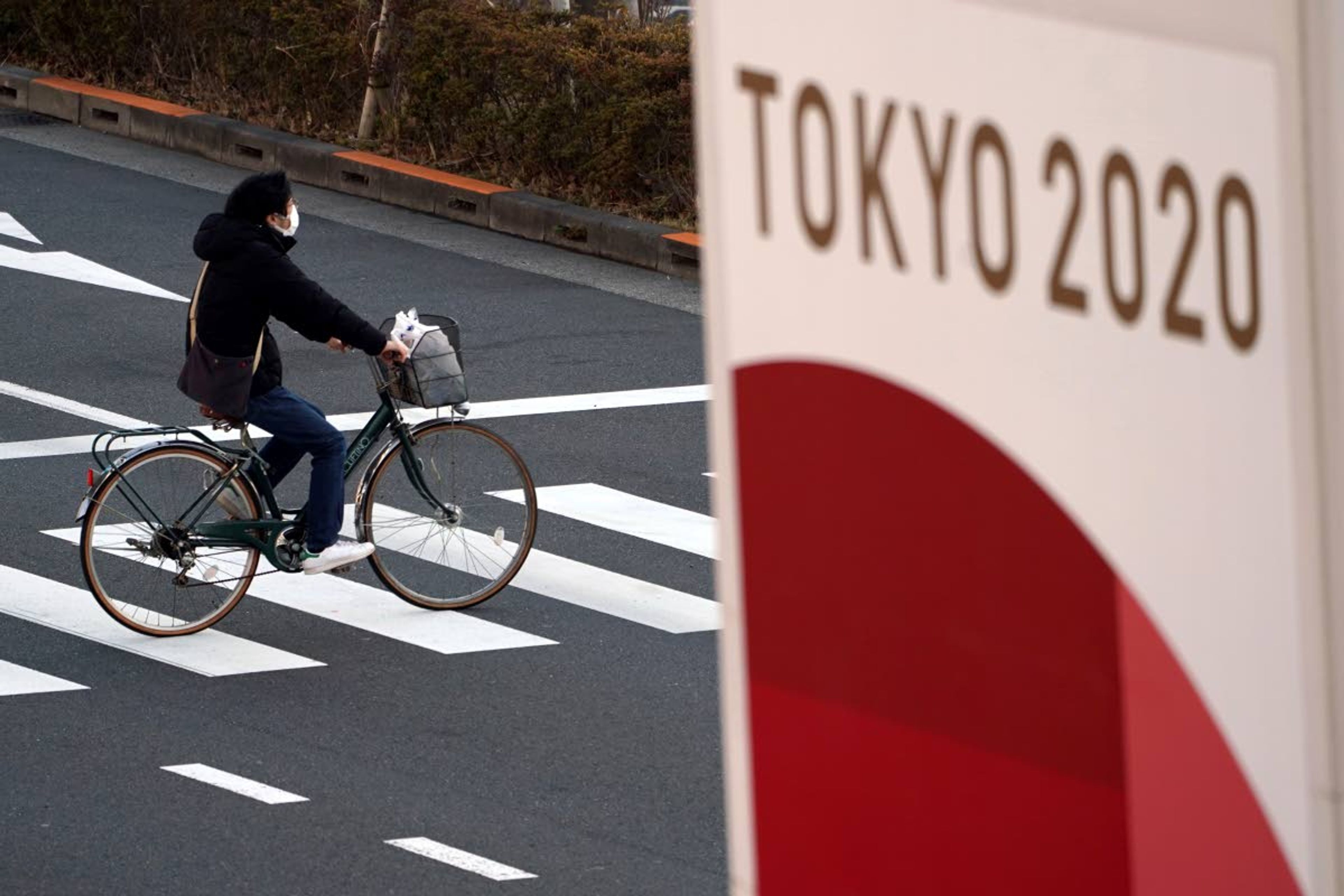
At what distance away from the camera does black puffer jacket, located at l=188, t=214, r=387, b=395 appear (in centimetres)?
833

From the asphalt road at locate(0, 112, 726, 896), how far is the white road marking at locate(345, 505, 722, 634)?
52 mm

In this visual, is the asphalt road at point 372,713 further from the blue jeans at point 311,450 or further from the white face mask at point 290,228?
the white face mask at point 290,228

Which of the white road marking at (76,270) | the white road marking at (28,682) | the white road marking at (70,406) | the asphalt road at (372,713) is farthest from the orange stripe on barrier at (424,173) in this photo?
the white road marking at (28,682)

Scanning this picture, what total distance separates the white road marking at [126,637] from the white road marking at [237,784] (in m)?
0.97

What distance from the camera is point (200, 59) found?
66.5 feet

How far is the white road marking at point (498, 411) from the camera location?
11.1m

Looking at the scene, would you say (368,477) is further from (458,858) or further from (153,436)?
(458,858)

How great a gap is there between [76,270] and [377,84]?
3986 mm

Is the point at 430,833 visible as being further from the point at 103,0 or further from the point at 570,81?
the point at 103,0

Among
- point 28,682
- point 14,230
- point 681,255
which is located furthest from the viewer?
point 14,230

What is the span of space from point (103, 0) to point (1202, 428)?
19.9 metres

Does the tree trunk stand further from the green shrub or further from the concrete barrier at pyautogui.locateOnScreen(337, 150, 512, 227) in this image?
the concrete barrier at pyautogui.locateOnScreen(337, 150, 512, 227)

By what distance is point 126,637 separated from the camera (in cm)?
868

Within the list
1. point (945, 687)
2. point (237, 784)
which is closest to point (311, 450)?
point (237, 784)
